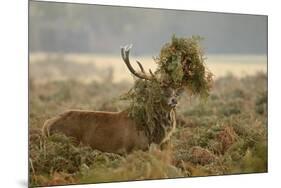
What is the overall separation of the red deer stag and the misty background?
4.9 inches

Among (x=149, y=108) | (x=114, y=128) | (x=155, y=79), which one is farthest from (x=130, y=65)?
(x=114, y=128)

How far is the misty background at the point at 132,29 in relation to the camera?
332 centimetres

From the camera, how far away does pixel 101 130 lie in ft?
Result: 11.4

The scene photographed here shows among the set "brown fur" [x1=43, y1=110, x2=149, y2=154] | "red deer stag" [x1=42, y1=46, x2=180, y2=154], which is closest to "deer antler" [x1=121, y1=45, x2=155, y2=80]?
"red deer stag" [x1=42, y1=46, x2=180, y2=154]

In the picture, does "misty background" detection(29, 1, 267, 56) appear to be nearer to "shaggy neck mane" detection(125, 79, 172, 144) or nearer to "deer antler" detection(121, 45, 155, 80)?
"deer antler" detection(121, 45, 155, 80)

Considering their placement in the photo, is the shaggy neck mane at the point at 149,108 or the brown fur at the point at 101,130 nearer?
the brown fur at the point at 101,130

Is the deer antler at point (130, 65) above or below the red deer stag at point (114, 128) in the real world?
above

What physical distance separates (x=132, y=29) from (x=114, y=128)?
642mm

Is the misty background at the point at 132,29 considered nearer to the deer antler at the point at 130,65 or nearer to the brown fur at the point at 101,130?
the deer antler at the point at 130,65

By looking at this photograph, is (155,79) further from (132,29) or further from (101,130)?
(101,130)

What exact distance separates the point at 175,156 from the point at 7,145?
3.51 feet

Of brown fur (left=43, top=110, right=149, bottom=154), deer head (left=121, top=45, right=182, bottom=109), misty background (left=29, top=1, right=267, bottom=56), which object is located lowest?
brown fur (left=43, top=110, right=149, bottom=154)

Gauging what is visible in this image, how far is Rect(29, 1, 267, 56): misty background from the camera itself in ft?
10.9

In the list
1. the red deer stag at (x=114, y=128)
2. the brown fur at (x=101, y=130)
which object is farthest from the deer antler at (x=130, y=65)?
the brown fur at (x=101, y=130)
